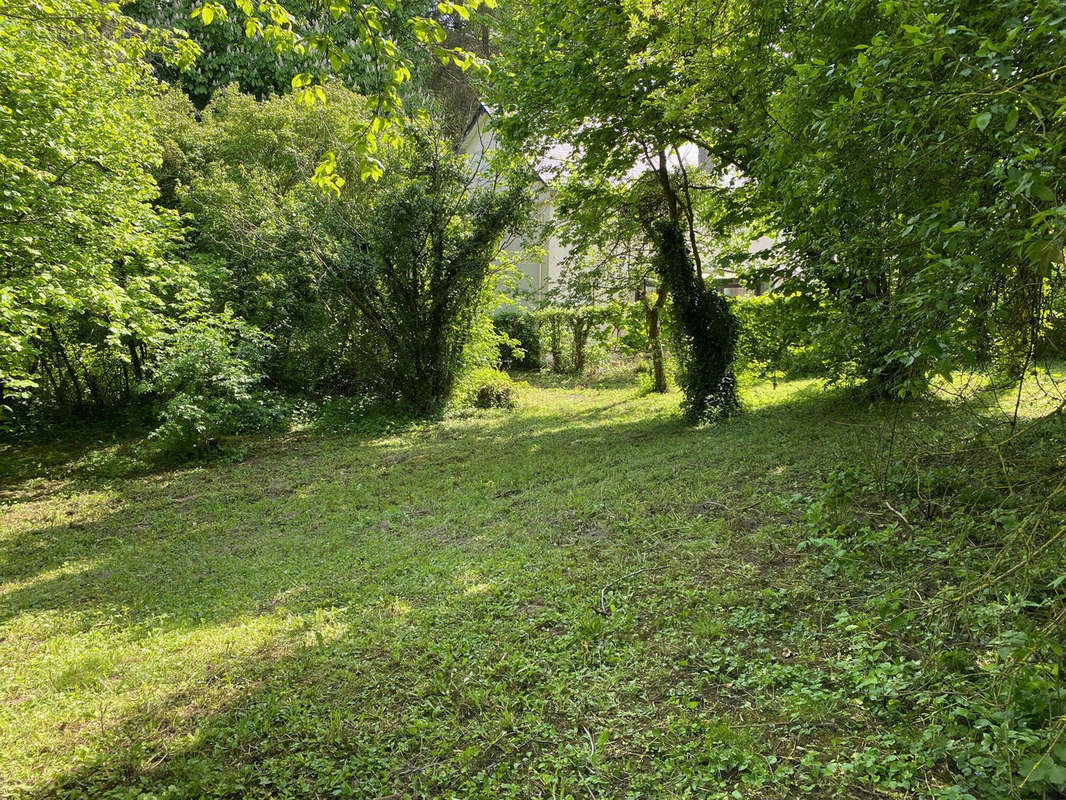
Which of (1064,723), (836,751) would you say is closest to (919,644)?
(836,751)

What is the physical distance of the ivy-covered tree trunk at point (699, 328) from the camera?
7422 millimetres

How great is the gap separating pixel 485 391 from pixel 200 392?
5.04 metres

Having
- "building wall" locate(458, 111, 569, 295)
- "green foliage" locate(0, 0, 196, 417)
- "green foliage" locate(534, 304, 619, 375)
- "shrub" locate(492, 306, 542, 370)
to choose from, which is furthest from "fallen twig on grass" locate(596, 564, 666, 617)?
"shrub" locate(492, 306, 542, 370)

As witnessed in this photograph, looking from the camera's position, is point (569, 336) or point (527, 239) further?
point (569, 336)

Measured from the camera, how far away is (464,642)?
2.98 m

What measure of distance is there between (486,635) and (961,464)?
10.2 feet

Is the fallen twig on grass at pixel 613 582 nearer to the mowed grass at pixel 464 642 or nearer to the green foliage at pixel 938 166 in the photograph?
the mowed grass at pixel 464 642

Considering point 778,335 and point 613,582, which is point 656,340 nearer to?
point 778,335

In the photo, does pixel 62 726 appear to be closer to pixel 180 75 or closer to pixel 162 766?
pixel 162 766

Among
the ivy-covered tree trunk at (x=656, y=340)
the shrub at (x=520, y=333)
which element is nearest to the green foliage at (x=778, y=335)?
the ivy-covered tree trunk at (x=656, y=340)

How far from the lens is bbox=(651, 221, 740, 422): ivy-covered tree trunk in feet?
24.3

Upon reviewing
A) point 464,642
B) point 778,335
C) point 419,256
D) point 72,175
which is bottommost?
point 464,642

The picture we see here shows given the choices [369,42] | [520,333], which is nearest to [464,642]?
[369,42]

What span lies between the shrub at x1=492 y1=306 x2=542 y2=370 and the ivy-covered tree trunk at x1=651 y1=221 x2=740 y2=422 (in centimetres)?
815
